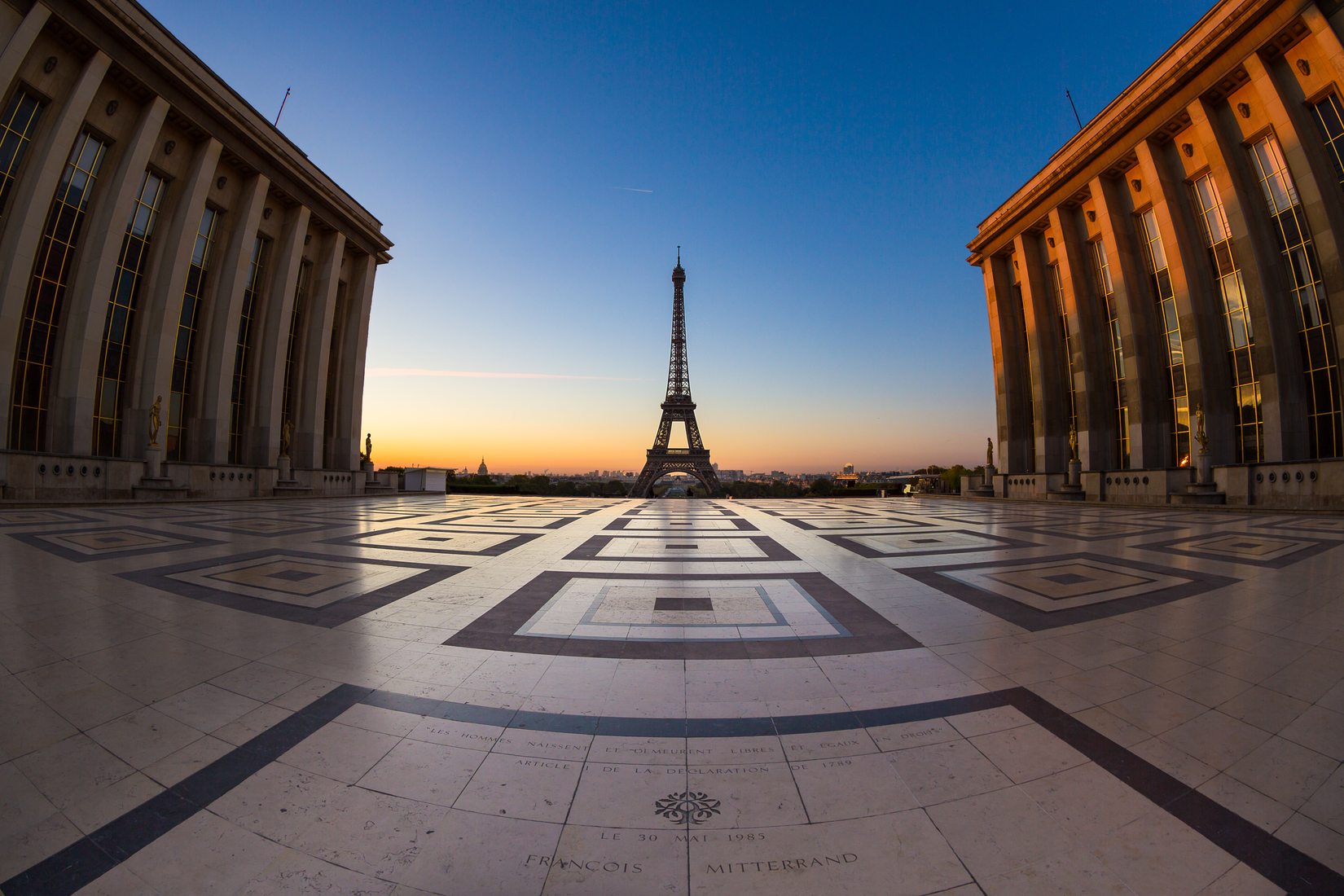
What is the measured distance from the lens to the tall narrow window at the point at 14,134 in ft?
61.6

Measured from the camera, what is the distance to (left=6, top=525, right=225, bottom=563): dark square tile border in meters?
7.96

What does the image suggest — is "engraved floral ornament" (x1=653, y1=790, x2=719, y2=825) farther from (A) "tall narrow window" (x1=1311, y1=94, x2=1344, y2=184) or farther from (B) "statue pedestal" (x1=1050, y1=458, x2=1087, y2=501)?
(B) "statue pedestal" (x1=1050, y1=458, x2=1087, y2=501)

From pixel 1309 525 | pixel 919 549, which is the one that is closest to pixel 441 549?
pixel 919 549

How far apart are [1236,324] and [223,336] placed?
51131 millimetres

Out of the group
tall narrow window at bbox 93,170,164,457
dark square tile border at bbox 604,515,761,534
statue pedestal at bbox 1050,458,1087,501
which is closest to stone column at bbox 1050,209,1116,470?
Answer: statue pedestal at bbox 1050,458,1087,501

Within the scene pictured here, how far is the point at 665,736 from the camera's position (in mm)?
2959

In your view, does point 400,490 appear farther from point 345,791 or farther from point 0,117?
point 345,791

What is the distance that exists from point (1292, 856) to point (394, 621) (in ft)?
20.7

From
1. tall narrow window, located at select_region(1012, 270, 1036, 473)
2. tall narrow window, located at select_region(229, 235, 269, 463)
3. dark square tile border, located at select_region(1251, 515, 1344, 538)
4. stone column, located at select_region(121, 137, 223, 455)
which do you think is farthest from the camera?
Answer: tall narrow window, located at select_region(1012, 270, 1036, 473)

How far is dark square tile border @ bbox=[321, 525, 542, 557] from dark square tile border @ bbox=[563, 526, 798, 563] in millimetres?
1482

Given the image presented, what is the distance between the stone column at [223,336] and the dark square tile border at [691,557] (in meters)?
25.4

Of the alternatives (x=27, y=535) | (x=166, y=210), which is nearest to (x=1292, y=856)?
(x=27, y=535)

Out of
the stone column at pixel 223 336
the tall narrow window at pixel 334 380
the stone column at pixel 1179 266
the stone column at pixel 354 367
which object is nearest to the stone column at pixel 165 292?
the stone column at pixel 223 336

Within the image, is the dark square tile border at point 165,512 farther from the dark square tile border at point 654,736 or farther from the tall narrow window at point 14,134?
the dark square tile border at point 654,736
